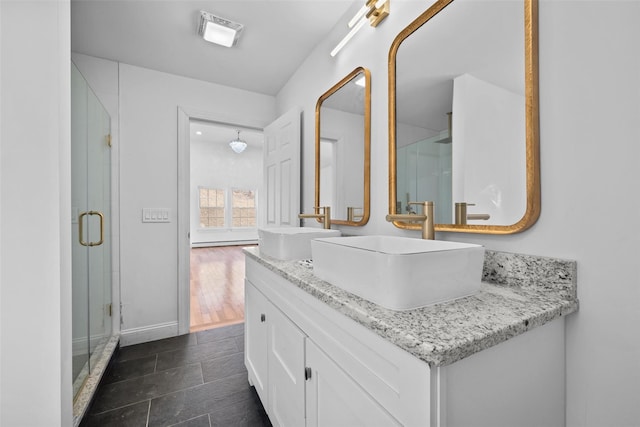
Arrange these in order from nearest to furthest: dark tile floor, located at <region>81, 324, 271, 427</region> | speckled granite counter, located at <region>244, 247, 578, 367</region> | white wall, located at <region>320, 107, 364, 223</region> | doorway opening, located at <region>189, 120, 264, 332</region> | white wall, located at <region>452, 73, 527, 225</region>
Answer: speckled granite counter, located at <region>244, 247, 578, 367</region> < white wall, located at <region>452, 73, 527, 225</region> < dark tile floor, located at <region>81, 324, 271, 427</region> < white wall, located at <region>320, 107, 364, 223</region> < doorway opening, located at <region>189, 120, 264, 332</region>

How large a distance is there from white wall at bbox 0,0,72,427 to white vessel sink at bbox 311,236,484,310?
1054 mm

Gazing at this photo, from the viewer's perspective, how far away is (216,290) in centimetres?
369

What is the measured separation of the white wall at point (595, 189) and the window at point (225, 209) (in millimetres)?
7416

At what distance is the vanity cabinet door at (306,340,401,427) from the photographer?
62 cm

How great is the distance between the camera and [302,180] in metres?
2.29

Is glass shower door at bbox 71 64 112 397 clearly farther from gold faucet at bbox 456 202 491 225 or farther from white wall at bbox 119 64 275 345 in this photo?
gold faucet at bbox 456 202 491 225

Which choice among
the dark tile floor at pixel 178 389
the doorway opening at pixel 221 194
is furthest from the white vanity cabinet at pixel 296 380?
the doorway opening at pixel 221 194

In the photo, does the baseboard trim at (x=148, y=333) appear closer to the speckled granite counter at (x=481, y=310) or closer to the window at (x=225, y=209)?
the speckled granite counter at (x=481, y=310)

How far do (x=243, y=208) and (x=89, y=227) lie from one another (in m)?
6.20

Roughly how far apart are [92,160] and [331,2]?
1770 millimetres

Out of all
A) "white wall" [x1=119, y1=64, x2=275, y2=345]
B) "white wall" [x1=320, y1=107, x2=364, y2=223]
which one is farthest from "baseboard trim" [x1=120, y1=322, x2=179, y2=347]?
"white wall" [x1=320, y1=107, x2=364, y2=223]

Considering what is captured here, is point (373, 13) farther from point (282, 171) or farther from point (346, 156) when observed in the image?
point (282, 171)

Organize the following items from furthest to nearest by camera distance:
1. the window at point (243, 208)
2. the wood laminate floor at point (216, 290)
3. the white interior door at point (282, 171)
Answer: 1. the window at point (243, 208)
2. the wood laminate floor at point (216, 290)
3. the white interior door at point (282, 171)

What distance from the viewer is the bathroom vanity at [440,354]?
51 cm
